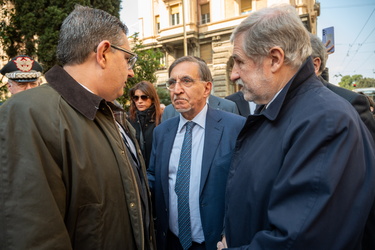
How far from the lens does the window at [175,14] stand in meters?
20.6

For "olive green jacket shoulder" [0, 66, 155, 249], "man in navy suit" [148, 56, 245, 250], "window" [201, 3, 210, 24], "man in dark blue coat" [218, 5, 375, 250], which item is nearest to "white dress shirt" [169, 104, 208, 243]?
"man in navy suit" [148, 56, 245, 250]

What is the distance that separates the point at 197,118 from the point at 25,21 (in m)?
7.33

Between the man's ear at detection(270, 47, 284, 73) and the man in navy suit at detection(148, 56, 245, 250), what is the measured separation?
0.83 metres

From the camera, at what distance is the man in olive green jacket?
1045 millimetres

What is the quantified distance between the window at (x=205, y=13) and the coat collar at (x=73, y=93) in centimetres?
2028

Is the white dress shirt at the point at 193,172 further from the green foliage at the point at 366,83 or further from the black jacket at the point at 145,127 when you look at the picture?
the green foliage at the point at 366,83

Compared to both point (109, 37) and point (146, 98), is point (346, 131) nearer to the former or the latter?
point (109, 37)

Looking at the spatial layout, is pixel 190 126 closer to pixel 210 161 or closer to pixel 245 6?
pixel 210 161

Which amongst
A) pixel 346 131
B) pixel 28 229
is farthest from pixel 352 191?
pixel 28 229

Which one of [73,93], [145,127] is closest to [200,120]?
[73,93]

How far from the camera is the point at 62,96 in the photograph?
4.32 feet

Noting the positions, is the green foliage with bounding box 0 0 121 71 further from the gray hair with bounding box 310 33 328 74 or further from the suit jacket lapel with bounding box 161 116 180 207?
the gray hair with bounding box 310 33 328 74

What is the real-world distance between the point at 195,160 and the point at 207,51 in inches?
728

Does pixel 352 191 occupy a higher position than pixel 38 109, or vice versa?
pixel 38 109
